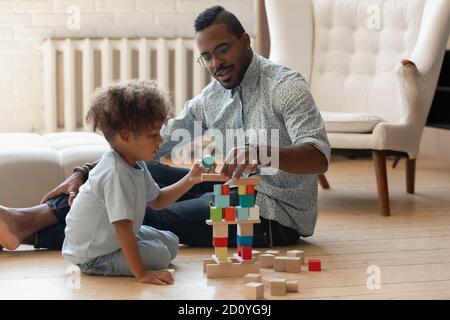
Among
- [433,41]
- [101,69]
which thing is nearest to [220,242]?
[433,41]

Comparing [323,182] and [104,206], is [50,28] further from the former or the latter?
[104,206]

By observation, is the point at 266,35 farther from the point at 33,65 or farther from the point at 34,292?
the point at 34,292

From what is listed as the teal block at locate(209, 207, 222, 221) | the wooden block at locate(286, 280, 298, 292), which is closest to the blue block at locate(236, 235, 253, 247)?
the teal block at locate(209, 207, 222, 221)

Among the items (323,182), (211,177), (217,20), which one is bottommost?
(323,182)

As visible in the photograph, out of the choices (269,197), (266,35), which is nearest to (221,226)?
(269,197)

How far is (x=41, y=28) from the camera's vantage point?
477cm

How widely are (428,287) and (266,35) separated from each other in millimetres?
2627

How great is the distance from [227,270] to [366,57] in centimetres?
191

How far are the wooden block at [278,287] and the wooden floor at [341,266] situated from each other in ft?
0.07

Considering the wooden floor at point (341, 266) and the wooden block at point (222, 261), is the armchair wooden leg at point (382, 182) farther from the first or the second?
the wooden block at point (222, 261)

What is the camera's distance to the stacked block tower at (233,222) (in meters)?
2.35

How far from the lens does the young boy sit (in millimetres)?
2299

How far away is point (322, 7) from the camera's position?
412 centimetres

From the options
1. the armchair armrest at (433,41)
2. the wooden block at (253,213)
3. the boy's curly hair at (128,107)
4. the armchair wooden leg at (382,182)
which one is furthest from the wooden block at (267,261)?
the armchair armrest at (433,41)
